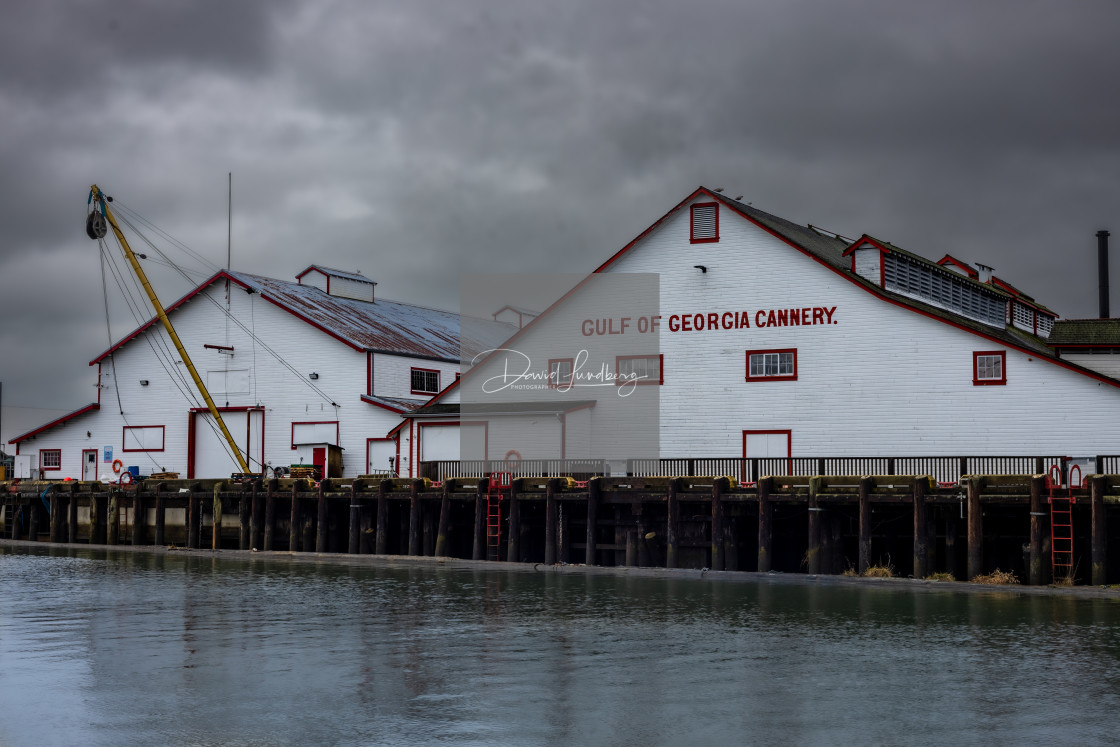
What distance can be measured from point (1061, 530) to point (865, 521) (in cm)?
440

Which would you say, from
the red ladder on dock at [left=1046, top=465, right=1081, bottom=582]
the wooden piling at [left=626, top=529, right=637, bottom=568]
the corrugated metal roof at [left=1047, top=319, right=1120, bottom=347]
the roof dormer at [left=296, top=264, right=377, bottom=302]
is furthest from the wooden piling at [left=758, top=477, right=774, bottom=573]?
the roof dormer at [left=296, top=264, right=377, bottom=302]

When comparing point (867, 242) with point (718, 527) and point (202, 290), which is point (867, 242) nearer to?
point (718, 527)

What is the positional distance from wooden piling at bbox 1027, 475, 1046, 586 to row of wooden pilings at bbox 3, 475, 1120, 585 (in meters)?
0.02

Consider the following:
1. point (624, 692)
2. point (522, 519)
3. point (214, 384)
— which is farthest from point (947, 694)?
point (214, 384)

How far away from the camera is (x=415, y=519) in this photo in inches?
1454

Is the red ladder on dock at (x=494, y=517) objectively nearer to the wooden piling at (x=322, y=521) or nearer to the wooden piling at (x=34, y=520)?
the wooden piling at (x=322, y=521)

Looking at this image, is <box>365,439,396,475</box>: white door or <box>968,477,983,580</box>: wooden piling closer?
<box>968,477,983,580</box>: wooden piling

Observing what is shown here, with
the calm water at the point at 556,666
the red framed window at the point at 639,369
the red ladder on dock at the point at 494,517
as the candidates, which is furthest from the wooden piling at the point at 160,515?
the red framed window at the point at 639,369

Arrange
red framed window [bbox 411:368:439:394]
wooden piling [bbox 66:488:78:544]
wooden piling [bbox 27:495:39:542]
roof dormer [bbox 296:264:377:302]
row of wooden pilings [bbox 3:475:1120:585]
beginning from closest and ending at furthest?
row of wooden pilings [bbox 3:475:1120:585], wooden piling [bbox 66:488:78:544], wooden piling [bbox 27:495:39:542], red framed window [bbox 411:368:439:394], roof dormer [bbox 296:264:377:302]

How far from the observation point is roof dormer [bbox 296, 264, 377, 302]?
2475 inches

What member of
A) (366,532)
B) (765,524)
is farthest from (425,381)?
(765,524)

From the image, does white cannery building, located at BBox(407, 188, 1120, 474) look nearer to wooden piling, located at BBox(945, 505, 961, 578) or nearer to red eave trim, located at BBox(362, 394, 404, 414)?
red eave trim, located at BBox(362, 394, 404, 414)

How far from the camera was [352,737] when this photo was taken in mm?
12633

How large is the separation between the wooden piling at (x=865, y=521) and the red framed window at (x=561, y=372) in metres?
16.6
